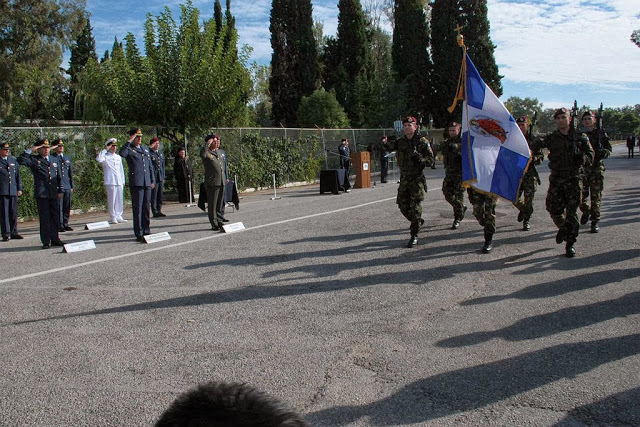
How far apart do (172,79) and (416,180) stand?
1262 cm

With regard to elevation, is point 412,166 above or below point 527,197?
above

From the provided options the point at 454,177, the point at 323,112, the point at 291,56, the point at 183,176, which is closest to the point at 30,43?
the point at 291,56

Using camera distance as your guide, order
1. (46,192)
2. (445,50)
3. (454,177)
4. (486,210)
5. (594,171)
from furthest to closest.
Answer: (445,50)
(454,177)
(46,192)
(594,171)
(486,210)

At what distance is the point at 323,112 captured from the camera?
123ft

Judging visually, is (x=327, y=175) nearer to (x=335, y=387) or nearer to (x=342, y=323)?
(x=342, y=323)

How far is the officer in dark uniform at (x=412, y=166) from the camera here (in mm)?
8703

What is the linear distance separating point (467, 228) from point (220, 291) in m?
5.46

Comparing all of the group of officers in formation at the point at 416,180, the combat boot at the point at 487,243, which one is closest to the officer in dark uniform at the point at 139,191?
the group of officers in formation at the point at 416,180

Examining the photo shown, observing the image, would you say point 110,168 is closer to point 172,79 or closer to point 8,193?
point 8,193

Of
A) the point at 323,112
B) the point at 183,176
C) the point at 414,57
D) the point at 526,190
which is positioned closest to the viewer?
the point at 526,190

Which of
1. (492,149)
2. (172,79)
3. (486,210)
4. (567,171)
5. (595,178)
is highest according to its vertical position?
(172,79)

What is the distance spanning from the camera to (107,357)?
4562 mm

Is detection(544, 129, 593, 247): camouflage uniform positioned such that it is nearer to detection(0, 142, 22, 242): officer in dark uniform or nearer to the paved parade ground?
the paved parade ground

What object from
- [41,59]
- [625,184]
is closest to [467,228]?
[625,184]
